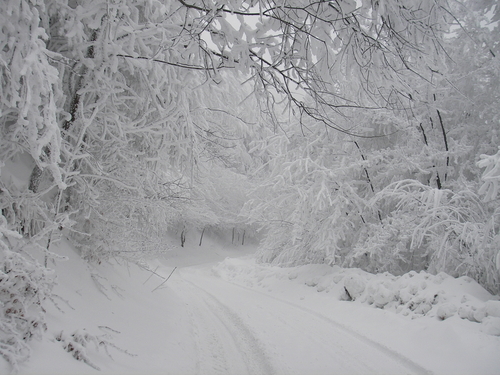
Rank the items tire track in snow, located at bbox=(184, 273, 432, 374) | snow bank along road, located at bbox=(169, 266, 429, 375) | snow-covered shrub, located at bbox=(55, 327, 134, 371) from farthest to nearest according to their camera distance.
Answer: tire track in snow, located at bbox=(184, 273, 432, 374)
snow bank along road, located at bbox=(169, 266, 429, 375)
snow-covered shrub, located at bbox=(55, 327, 134, 371)

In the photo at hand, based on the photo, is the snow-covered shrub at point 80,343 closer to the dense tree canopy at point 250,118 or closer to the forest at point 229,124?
the forest at point 229,124

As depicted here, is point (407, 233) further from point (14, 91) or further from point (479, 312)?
Result: point (14, 91)

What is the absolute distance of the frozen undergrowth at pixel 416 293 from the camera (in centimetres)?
537

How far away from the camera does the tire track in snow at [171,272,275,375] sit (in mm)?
3815

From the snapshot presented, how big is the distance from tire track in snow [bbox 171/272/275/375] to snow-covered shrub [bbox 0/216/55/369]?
191cm

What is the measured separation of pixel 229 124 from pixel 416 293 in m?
5.50

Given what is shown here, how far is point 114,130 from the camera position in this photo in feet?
13.3

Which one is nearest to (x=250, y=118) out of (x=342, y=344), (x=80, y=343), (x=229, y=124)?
(x=229, y=124)

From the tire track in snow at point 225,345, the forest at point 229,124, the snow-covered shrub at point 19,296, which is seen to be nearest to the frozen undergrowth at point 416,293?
the forest at point 229,124

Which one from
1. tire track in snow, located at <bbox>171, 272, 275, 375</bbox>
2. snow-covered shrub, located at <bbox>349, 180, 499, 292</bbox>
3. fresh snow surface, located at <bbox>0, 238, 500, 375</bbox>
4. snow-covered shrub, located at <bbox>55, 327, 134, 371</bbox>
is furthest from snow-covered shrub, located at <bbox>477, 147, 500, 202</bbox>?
snow-covered shrub, located at <bbox>55, 327, 134, 371</bbox>

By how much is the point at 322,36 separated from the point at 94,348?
11.8ft

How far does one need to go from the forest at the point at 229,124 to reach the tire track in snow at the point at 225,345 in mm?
1713

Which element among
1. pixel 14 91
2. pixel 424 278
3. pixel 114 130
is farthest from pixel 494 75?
pixel 14 91

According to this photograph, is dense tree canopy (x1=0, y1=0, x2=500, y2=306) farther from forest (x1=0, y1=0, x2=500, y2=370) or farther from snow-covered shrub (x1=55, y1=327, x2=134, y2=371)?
snow-covered shrub (x1=55, y1=327, x2=134, y2=371)
